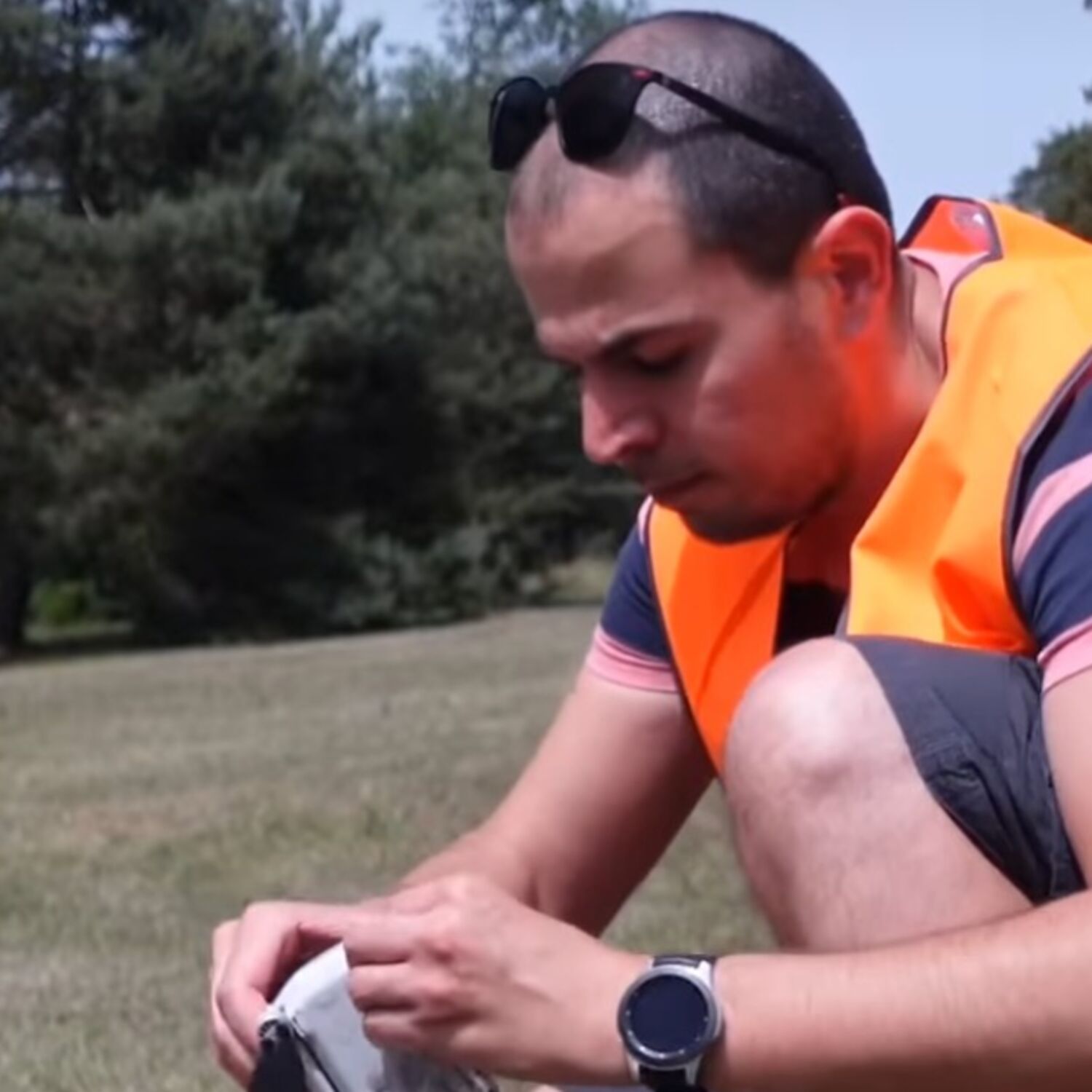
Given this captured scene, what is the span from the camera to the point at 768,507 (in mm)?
2590

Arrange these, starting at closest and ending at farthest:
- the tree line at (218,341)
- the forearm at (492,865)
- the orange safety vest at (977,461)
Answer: the orange safety vest at (977,461), the forearm at (492,865), the tree line at (218,341)

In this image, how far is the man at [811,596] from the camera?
2229 millimetres

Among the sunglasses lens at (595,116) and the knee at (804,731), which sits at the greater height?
the sunglasses lens at (595,116)

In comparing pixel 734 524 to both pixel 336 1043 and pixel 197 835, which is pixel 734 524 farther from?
pixel 197 835

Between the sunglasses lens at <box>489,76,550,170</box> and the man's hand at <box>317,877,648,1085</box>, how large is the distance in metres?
0.73

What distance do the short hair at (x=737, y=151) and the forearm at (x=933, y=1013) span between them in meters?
0.66

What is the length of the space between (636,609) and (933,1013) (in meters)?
0.95

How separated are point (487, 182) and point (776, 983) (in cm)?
3736

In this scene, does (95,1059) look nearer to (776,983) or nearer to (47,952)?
(47,952)

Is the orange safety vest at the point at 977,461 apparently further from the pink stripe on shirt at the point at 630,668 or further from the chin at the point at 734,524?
the pink stripe on shirt at the point at 630,668

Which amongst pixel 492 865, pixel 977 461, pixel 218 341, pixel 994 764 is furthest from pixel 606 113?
pixel 218 341

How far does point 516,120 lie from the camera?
2.63 meters

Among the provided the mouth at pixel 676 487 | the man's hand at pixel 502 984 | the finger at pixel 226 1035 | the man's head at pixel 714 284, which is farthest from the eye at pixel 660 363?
the finger at pixel 226 1035

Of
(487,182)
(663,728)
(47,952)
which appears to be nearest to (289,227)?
(487,182)
